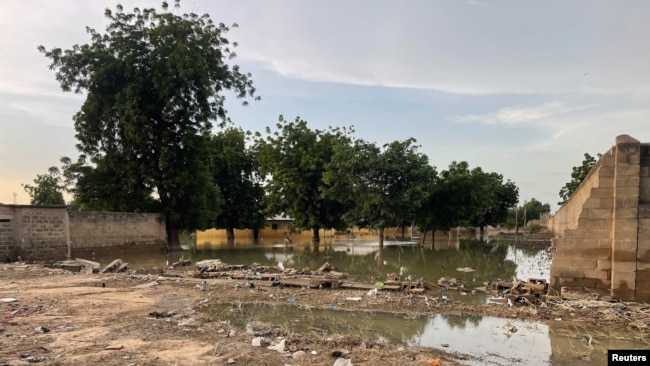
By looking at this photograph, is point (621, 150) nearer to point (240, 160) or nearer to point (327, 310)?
point (327, 310)

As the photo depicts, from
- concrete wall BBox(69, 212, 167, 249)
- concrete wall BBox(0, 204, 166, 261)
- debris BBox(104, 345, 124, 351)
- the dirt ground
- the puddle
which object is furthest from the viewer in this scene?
concrete wall BBox(69, 212, 167, 249)

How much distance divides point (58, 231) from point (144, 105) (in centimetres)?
912

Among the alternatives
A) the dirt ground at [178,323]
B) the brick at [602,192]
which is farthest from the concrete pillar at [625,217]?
the dirt ground at [178,323]

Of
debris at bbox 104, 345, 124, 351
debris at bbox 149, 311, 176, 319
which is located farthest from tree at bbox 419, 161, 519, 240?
debris at bbox 104, 345, 124, 351

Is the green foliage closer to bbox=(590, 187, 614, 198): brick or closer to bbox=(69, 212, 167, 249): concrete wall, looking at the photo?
bbox=(69, 212, 167, 249): concrete wall

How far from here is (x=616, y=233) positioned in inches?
370

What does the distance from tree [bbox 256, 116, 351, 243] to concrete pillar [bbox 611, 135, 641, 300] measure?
77.2 ft

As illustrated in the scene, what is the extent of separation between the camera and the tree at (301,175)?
32875 mm

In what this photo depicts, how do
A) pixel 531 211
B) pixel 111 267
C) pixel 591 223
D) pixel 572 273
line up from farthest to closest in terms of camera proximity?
1. pixel 531 211
2. pixel 111 267
3. pixel 572 273
4. pixel 591 223

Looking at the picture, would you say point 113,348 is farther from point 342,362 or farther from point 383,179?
point 383,179

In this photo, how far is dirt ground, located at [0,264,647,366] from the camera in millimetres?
5750

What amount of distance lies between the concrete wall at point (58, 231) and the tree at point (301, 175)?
1149 cm

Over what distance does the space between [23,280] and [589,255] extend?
14535mm

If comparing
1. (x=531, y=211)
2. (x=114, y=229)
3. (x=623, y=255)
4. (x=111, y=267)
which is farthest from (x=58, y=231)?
(x=531, y=211)
